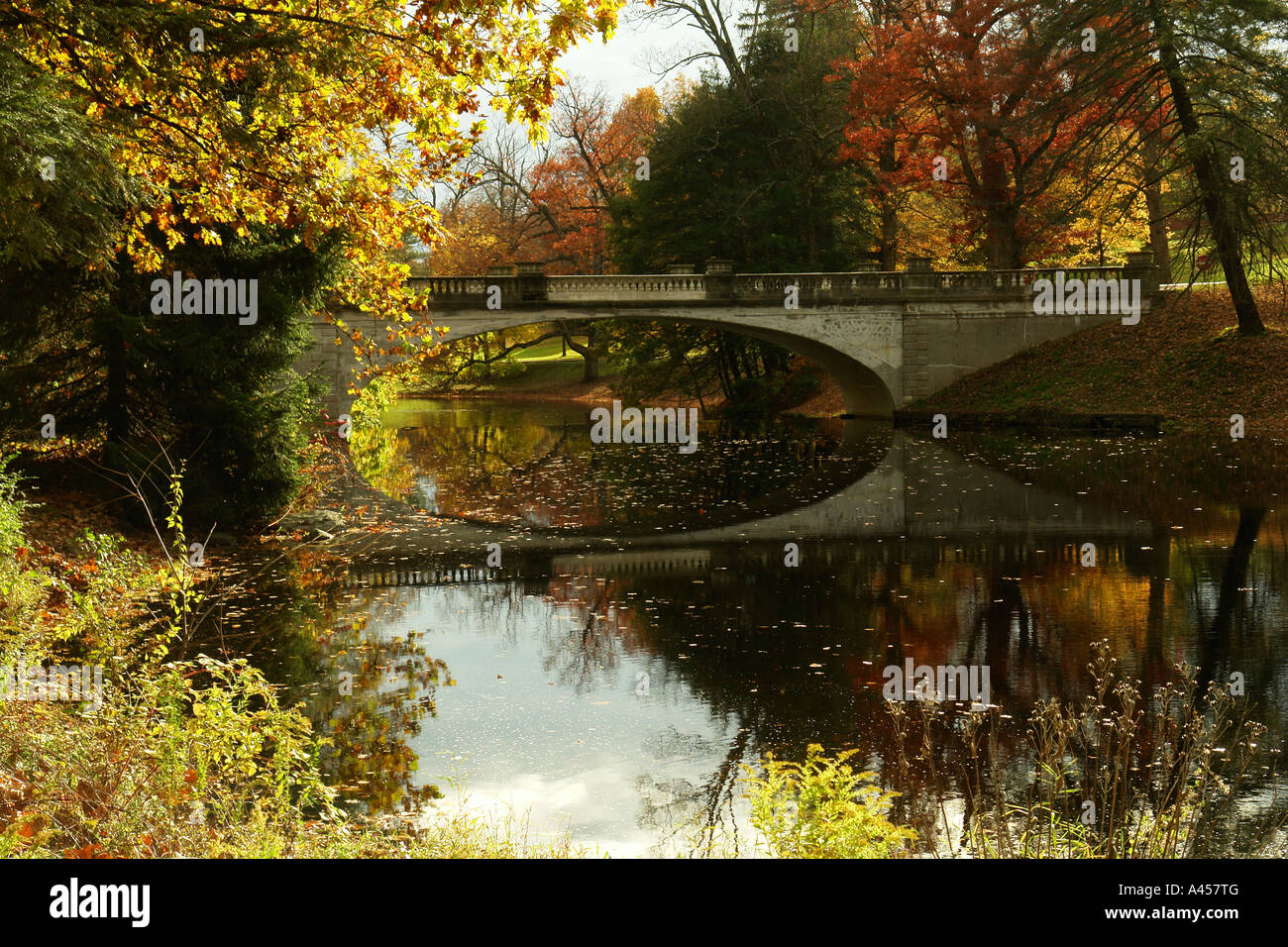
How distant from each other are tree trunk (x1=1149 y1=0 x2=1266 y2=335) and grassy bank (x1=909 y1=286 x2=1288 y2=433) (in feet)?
3.14

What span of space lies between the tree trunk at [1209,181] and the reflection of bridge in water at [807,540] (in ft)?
30.2

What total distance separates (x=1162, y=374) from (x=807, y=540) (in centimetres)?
1542

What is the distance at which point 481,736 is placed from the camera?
292 inches

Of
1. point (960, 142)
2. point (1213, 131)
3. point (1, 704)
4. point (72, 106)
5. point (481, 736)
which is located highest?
point (960, 142)

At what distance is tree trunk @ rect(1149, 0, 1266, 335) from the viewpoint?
75.6 feet

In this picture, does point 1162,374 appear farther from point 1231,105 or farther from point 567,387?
point 567,387

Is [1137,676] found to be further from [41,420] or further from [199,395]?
[41,420]

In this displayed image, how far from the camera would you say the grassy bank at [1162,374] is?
78.2 feet

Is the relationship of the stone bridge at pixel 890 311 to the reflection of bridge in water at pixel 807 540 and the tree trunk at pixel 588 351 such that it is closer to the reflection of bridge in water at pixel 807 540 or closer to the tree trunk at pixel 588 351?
the reflection of bridge in water at pixel 807 540

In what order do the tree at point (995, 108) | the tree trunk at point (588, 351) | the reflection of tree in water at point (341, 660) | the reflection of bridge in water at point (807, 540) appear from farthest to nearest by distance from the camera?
the tree trunk at point (588, 351) < the tree at point (995, 108) < the reflection of bridge in water at point (807, 540) < the reflection of tree in water at point (341, 660)

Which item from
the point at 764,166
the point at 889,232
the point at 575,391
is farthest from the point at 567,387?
the point at 764,166

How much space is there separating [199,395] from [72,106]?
8485 millimetres

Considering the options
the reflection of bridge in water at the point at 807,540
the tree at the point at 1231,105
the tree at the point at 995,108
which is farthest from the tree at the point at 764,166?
the reflection of bridge in water at the point at 807,540
